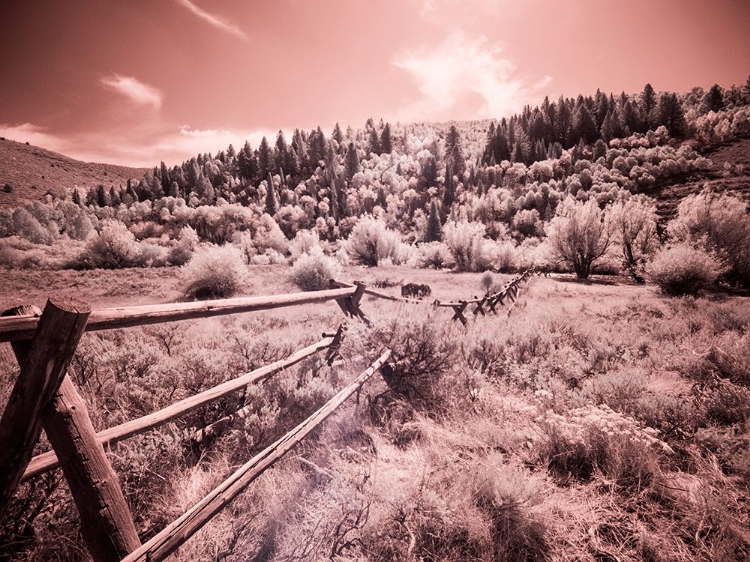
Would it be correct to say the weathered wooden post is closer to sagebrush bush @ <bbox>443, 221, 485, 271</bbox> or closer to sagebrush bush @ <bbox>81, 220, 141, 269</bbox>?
sagebrush bush @ <bbox>81, 220, 141, 269</bbox>

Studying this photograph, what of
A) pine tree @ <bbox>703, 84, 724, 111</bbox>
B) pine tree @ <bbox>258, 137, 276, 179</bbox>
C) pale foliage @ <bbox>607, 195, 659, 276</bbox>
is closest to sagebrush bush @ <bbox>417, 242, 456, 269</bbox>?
pale foliage @ <bbox>607, 195, 659, 276</bbox>

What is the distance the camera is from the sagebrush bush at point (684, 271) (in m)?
17.4

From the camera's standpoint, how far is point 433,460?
9.77ft

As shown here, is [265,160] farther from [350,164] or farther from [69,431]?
[69,431]

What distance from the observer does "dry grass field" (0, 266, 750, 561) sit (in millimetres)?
2188

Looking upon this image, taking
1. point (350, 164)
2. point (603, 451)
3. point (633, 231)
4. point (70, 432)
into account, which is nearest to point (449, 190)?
point (350, 164)

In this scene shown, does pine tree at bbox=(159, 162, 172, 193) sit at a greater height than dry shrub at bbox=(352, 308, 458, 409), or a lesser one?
greater

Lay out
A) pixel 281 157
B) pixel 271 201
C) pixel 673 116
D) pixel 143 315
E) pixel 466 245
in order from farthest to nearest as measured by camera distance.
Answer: pixel 281 157 < pixel 271 201 < pixel 673 116 < pixel 466 245 < pixel 143 315

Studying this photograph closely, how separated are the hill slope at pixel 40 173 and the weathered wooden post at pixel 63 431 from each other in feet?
361

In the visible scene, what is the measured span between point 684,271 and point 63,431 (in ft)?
86.7

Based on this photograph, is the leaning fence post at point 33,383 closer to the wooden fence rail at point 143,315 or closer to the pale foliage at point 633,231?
the wooden fence rail at point 143,315

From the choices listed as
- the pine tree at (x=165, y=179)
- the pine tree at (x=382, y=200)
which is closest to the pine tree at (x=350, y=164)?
the pine tree at (x=382, y=200)

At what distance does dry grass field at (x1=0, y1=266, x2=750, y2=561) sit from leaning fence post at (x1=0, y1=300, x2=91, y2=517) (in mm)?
288

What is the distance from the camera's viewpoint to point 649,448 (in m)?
2.92
